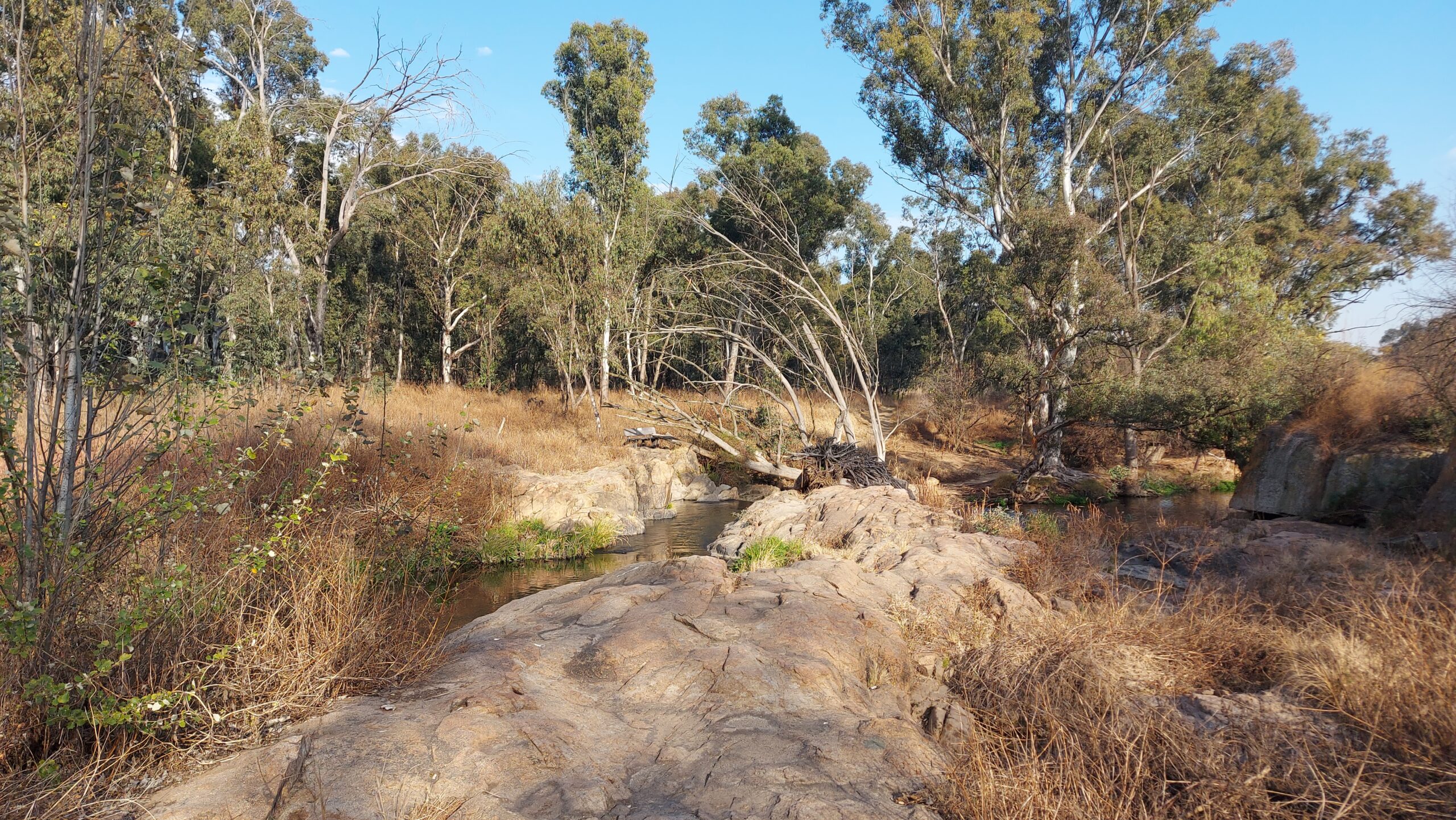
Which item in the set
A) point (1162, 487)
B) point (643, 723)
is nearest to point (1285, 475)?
point (1162, 487)

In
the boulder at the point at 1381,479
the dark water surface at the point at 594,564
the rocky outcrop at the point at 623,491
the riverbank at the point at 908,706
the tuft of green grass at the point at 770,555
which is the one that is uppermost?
the boulder at the point at 1381,479

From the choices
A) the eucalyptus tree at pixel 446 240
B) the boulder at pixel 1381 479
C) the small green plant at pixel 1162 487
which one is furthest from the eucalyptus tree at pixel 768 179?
the boulder at pixel 1381 479

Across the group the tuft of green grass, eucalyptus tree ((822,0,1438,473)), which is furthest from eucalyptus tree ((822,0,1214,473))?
the tuft of green grass

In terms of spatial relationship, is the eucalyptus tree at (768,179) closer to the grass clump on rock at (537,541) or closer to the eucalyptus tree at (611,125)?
the eucalyptus tree at (611,125)

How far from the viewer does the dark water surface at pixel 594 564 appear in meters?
8.91

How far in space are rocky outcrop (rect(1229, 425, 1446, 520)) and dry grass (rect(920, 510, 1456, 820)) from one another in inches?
153

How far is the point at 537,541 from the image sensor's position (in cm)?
1156

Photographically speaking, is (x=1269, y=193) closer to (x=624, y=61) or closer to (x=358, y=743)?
(x=624, y=61)

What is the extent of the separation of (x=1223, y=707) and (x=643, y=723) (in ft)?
10.3

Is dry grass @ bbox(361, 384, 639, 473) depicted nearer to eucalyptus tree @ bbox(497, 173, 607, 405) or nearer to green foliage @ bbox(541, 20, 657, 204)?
eucalyptus tree @ bbox(497, 173, 607, 405)

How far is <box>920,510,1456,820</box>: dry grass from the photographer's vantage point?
295 centimetres

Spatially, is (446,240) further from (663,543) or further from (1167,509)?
(1167,509)

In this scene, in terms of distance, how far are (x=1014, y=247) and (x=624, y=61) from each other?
1440cm

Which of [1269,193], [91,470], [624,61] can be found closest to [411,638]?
[91,470]
